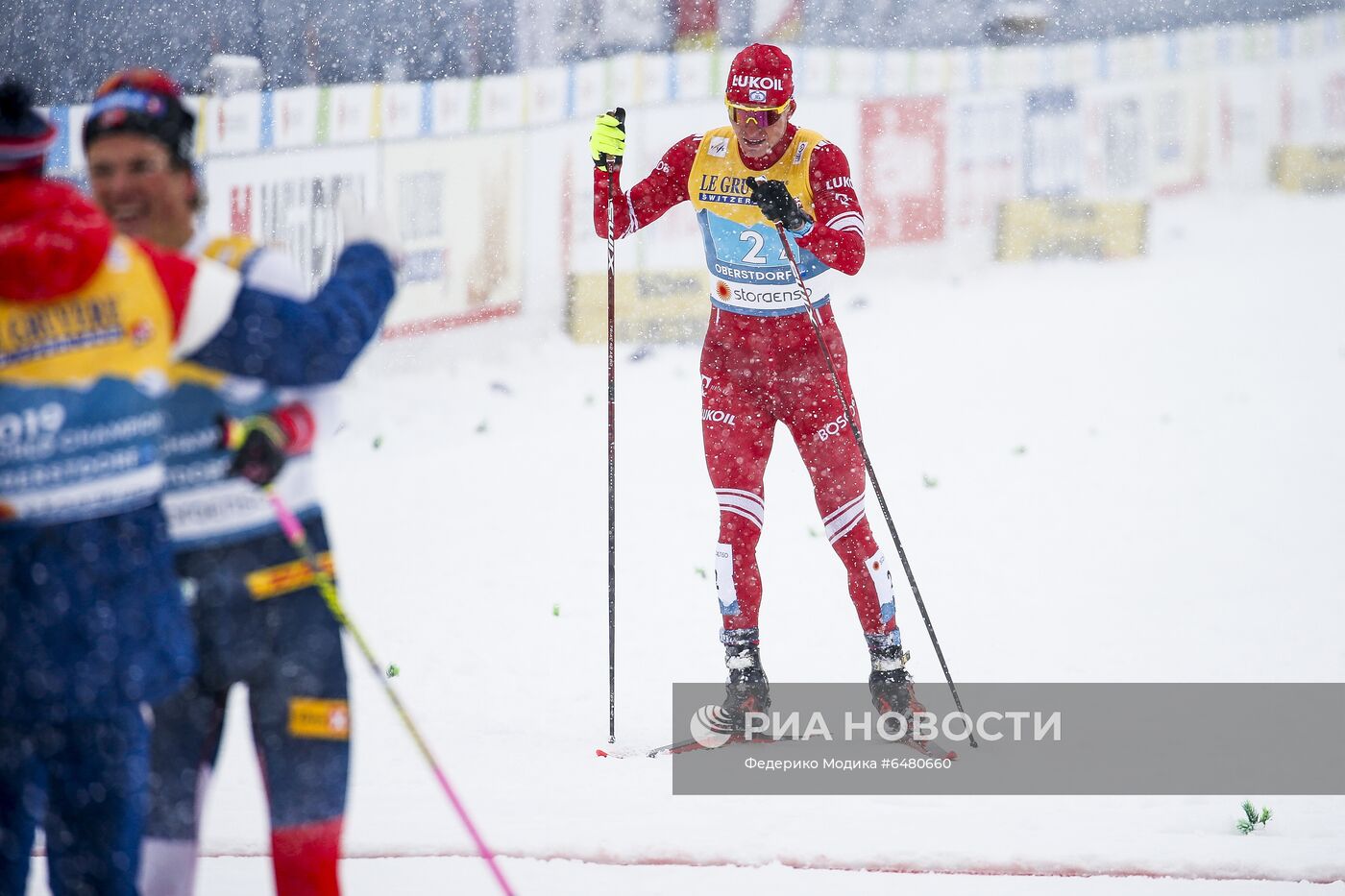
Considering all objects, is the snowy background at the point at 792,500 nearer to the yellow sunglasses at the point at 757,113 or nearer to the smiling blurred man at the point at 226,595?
the smiling blurred man at the point at 226,595

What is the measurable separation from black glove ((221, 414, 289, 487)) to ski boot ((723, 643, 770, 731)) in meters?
2.98

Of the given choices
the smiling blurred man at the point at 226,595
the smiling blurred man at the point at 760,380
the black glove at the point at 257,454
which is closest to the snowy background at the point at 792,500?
the smiling blurred man at the point at 760,380

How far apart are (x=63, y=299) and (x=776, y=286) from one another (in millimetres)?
3256

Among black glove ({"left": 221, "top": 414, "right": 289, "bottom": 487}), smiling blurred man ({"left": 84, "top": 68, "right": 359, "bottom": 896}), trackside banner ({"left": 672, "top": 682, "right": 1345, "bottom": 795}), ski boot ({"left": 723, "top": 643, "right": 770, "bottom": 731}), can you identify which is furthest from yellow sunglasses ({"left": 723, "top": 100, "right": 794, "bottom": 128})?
black glove ({"left": 221, "top": 414, "right": 289, "bottom": 487})

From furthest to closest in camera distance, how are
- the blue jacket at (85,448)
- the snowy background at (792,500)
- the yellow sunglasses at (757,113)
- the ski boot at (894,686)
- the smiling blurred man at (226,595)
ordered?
the ski boot at (894,686)
the yellow sunglasses at (757,113)
the snowy background at (792,500)
the smiling blurred man at (226,595)
the blue jacket at (85,448)

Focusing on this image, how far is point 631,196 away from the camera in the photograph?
5492mm

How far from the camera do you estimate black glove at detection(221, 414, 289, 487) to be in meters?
2.63

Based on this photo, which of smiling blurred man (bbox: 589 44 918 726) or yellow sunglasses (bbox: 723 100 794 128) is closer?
yellow sunglasses (bbox: 723 100 794 128)

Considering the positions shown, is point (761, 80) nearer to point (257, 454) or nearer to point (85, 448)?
point (257, 454)

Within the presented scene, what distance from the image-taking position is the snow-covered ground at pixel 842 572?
14.0 feet

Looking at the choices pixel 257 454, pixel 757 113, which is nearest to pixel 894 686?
pixel 757 113

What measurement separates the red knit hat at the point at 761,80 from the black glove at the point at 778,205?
0.31 m

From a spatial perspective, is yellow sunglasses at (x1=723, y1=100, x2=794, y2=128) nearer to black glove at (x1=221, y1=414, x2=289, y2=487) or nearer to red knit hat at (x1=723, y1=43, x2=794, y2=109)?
red knit hat at (x1=723, y1=43, x2=794, y2=109)

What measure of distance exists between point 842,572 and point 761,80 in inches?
140
